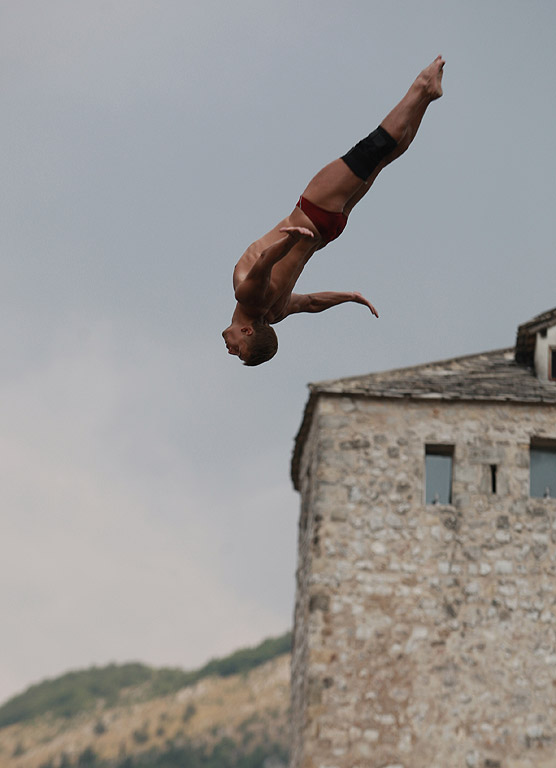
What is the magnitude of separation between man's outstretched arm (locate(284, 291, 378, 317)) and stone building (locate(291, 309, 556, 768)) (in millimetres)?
12054

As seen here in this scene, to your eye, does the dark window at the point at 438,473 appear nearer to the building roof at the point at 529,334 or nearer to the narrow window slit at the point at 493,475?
the narrow window slit at the point at 493,475

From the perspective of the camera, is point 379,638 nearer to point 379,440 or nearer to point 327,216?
point 379,440

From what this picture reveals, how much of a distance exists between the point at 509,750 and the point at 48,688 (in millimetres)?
90799

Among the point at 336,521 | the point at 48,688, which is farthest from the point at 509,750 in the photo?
the point at 48,688

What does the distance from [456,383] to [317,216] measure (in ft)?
46.6

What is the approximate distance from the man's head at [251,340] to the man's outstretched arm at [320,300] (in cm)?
47

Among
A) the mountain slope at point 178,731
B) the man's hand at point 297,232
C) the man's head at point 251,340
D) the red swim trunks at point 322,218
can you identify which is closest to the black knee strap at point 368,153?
the red swim trunks at point 322,218

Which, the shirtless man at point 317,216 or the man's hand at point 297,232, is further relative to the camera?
the shirtless man at point 317,216

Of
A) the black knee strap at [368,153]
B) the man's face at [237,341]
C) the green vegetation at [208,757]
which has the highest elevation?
the black knee strap at [368,153]

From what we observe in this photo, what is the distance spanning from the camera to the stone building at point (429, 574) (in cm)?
1934

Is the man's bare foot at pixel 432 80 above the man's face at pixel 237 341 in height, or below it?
above

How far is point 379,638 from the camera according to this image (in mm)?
19875

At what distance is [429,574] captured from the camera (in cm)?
2027

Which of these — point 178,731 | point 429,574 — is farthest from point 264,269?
point 178,731
